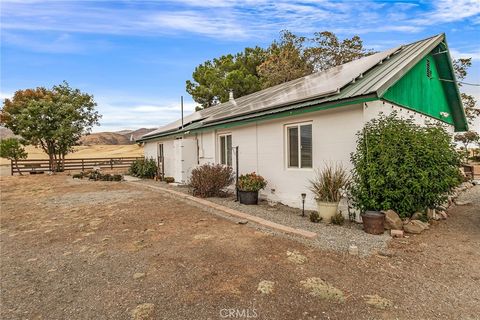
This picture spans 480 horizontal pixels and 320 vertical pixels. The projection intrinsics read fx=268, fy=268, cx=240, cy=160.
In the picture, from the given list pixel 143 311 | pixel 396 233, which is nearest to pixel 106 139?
pixel 396 233

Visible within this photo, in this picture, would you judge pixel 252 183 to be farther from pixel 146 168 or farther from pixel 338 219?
pixel 146 168

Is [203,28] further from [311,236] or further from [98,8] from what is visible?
[311,236]

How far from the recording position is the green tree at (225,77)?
2403 centimetres

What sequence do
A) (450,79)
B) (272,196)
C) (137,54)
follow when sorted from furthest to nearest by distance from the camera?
(137,54) < (450,79) < (272,196)

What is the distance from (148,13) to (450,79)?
11.9 meters

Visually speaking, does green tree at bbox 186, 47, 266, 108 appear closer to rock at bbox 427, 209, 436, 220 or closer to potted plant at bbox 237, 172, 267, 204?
potted plant at bbox 237, 172, 267, 204

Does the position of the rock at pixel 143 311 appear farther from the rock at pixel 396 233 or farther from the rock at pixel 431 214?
the rock at pixel 431 214

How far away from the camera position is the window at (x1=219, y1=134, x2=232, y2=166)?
35.0 ft

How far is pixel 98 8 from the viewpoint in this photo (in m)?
8.80

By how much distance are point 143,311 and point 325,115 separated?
5.83m

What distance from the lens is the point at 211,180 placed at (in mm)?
9359

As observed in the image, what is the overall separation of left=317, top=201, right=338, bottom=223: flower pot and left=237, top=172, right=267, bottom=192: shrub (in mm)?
2432

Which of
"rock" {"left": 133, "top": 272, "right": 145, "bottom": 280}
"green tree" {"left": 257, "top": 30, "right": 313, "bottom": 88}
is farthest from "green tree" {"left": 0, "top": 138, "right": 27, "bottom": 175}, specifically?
"rock" {"left": 133, "top": 272, "right": 145, "bottom": 280}

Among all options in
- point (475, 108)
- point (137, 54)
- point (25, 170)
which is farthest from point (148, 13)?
point (475, 108)
